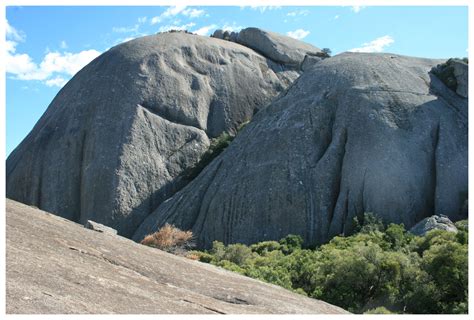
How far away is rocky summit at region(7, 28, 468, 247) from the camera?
35.6 m

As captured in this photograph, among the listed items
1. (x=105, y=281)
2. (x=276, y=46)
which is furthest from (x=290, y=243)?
(x=276, y=46)

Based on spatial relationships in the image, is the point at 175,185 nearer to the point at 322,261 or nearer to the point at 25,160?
the point at 25,160

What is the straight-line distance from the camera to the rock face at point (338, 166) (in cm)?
3506

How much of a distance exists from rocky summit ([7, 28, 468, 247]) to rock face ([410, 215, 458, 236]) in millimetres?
2603

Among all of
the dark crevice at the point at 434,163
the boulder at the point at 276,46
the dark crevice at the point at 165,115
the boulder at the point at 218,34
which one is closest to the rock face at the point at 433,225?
the dark crevice at the point at 434,163

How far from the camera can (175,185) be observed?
45375 mm

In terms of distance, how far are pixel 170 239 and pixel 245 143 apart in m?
9.68

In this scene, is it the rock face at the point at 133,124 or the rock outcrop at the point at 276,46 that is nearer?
the rock face at the point at 133,124

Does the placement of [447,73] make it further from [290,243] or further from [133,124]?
[133,124]

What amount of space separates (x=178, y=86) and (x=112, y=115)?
673 centimetres

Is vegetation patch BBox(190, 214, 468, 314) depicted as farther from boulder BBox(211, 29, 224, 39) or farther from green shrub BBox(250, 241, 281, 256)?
boulder BBox(211, 29, 224, 39)

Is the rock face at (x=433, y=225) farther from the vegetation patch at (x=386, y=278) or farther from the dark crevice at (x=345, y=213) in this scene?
the vegetation patch at (x=386, y=278)

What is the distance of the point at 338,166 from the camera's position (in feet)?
121

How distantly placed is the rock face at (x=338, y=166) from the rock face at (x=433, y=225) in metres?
2.78
